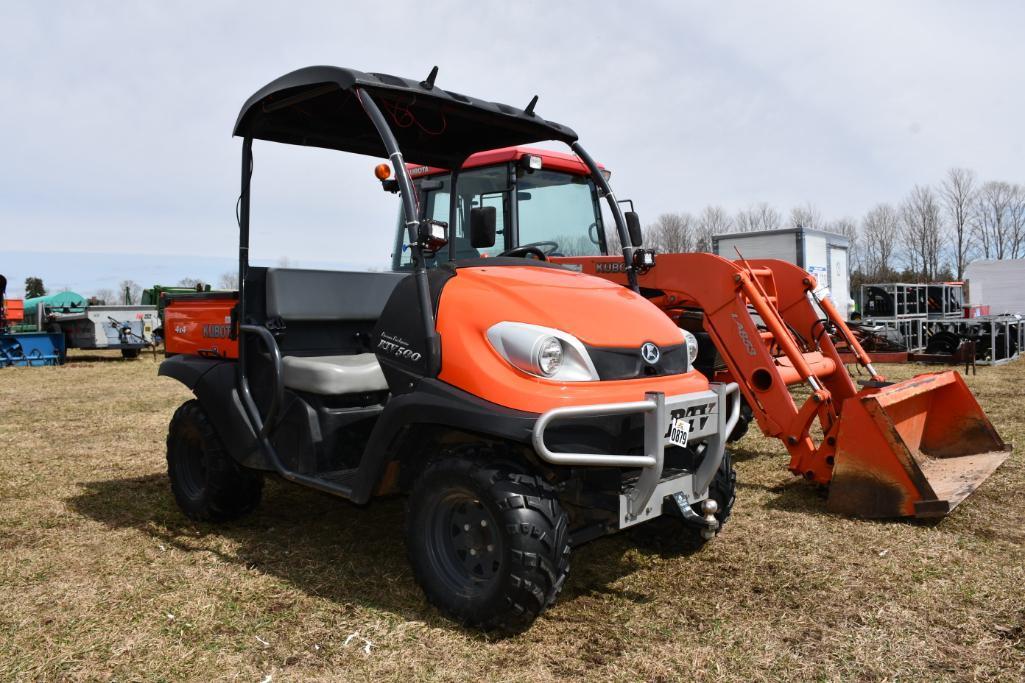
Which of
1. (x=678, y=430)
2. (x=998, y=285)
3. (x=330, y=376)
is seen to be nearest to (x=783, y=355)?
(x=678, y=430)

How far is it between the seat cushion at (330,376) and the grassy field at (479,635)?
2.88 ft

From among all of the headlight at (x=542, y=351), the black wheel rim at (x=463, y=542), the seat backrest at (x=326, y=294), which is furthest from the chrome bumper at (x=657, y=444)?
the seat backrest at (x=326, y=294)

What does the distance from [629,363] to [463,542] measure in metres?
1.00

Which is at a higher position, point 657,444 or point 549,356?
point 549,356

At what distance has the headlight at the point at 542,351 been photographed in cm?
303

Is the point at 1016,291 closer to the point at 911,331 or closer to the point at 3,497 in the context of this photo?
the point at 911,331

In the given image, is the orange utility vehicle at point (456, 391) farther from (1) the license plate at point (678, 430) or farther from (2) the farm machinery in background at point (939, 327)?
(2) the farm machinery in background at point (939, 327)

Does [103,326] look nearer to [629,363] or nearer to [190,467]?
[190,467]

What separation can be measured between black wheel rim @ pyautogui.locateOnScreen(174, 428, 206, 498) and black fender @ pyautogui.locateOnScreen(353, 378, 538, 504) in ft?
5.42

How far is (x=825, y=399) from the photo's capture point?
4875 millimetres

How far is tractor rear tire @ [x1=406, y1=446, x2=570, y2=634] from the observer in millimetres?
2916

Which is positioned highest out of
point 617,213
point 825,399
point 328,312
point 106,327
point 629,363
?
point 617,213

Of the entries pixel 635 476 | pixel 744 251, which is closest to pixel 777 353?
pixel 635 476

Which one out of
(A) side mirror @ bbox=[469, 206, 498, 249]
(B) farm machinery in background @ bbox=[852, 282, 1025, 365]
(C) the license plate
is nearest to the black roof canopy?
(A) side mirror @ bbox=[469, 206, 498, 249]
